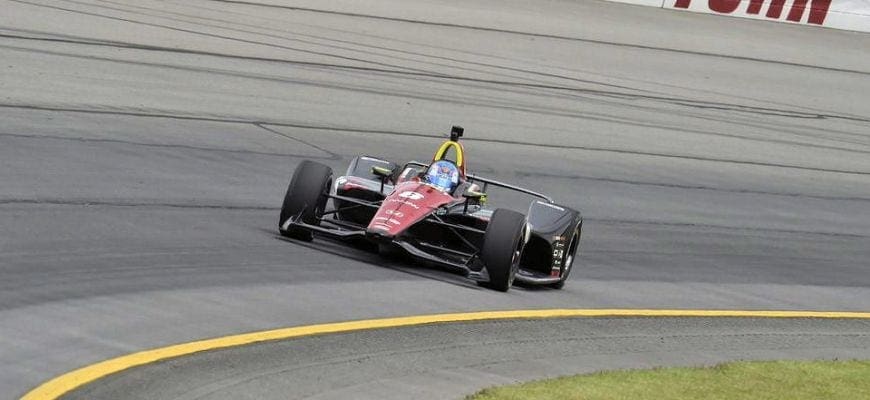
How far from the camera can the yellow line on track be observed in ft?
25.6

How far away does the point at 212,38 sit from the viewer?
24203 mm

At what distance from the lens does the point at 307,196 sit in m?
12.4

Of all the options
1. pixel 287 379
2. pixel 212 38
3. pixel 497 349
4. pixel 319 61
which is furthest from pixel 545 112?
pixel 287 379

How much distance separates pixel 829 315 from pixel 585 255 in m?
2.31

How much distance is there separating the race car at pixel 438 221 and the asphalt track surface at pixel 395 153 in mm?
240

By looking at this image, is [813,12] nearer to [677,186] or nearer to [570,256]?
[677,186]

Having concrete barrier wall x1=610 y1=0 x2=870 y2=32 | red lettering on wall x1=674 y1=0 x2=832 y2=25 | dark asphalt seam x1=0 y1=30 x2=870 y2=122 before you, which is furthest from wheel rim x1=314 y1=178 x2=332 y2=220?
red lettering on wall x1=674 y1=0 x2=832 y2=25

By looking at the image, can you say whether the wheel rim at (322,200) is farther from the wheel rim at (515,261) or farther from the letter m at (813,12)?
the letter m at (813,12)

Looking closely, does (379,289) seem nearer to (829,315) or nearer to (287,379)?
(287,379)

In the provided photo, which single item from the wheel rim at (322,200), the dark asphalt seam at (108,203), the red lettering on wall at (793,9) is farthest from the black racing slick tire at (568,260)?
the red lettering on wall at (793,9)

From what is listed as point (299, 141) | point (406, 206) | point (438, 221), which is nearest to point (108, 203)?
point (406, 206)

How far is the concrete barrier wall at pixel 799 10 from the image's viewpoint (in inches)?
1378

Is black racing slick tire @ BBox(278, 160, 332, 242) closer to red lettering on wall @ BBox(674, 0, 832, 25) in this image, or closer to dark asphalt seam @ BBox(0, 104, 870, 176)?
dark asphalt seam @ BBox(0, 104, 870, 176)

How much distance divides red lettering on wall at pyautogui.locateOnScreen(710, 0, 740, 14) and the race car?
2253cm
